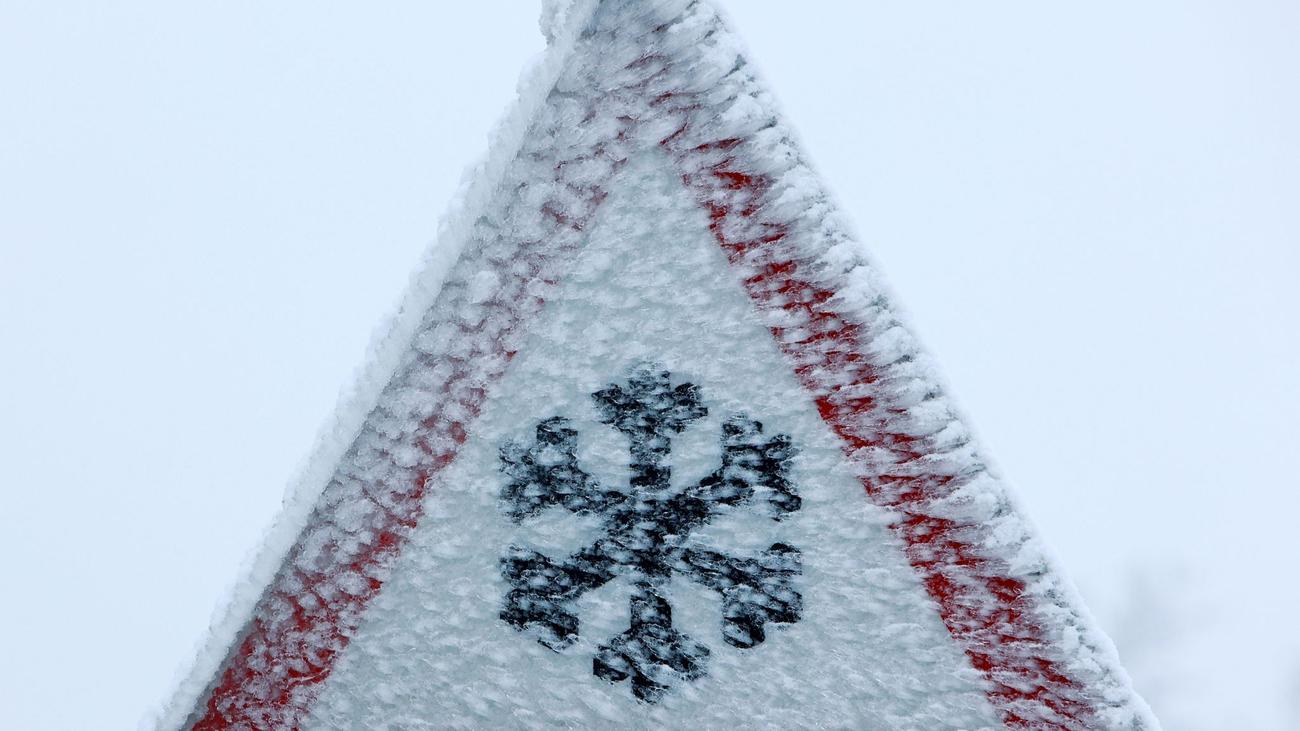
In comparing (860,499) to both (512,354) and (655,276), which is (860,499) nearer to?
(655,276)

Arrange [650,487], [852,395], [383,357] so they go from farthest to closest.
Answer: [650,487]
[383,357]
[852,395]

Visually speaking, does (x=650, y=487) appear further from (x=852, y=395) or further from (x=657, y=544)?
(x=852, y=395)

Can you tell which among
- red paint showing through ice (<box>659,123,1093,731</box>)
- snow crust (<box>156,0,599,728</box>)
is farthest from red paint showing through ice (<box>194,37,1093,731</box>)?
snow crust (<box>156,0,599,728</box>)

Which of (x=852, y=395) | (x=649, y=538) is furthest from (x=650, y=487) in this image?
(x=852, y=395)

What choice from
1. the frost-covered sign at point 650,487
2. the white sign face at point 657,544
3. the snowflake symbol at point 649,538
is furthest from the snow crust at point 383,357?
the snowflake symbol at point 649,538

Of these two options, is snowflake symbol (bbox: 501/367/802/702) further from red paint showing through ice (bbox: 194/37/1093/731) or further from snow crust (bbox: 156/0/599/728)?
snow crust (bbox: 156/0/599/728)

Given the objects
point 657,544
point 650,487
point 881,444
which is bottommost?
point 657,544

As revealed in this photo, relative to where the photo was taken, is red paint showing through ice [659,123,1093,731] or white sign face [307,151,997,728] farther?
white sign face [307,151,997,728]
